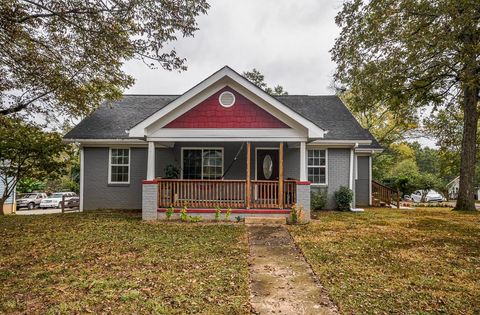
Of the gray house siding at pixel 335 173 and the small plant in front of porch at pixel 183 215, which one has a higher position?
the gray house siding at pixel 335 173

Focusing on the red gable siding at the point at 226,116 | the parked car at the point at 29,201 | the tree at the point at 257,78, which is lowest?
the parked car at the point at 29,201

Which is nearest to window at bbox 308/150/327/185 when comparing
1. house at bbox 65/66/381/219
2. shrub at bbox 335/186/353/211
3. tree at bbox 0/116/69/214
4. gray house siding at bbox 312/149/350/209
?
house at bbox 65/66/381/219

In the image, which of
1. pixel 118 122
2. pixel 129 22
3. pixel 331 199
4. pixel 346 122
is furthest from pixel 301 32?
pixel 129 22

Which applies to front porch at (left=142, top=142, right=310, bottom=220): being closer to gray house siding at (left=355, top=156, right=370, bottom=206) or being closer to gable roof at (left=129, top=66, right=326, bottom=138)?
gable roof at (left=129, top=66, right=326, bottom=138)

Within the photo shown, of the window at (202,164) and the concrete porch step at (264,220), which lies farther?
the window at (202,164)

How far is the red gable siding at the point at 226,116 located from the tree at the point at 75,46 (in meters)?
2.52

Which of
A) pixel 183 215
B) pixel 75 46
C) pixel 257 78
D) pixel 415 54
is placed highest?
pixel 257 78

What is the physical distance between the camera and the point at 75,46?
28.3 feet

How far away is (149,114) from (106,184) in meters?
3.95

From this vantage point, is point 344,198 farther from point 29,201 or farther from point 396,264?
point 29,201

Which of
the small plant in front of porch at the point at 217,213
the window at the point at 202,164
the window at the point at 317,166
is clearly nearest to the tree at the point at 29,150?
the window at the point at 202,164

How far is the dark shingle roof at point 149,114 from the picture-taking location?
12.5 m

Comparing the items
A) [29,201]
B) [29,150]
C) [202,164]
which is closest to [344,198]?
[202,164]

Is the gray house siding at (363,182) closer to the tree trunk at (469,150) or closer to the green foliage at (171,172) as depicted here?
A: the tree trunk at (469,150)
